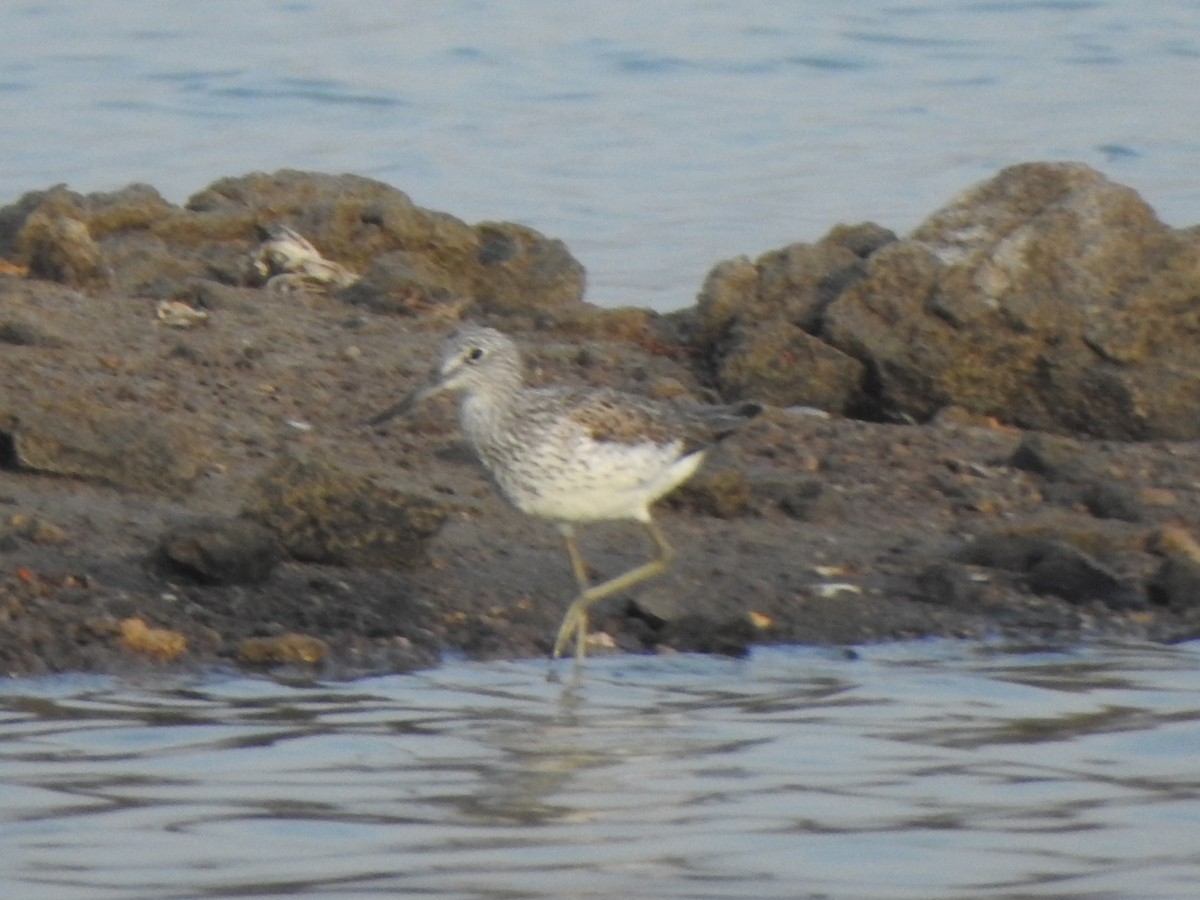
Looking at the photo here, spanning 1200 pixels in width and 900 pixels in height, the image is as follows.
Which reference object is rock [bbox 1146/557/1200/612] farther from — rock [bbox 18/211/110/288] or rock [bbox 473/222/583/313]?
rock [bbox 18/211/110/288]

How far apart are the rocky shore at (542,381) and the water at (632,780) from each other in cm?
40

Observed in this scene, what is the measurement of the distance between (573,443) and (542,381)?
251cm

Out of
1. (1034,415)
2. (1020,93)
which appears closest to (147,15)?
(1020,93)

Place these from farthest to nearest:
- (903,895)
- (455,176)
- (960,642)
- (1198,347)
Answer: (455,176), (1198,347), (960,642), (903,895)

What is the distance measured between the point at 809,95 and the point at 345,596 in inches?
491

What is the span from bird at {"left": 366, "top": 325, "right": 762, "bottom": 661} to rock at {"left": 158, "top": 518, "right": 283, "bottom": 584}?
2.74ft

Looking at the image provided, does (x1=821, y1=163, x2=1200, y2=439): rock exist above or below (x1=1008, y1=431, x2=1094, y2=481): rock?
above

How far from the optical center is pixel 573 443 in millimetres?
8109

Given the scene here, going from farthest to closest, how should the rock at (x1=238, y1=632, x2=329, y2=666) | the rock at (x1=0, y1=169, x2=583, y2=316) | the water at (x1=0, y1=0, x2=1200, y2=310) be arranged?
the water at (x1=0, y1=0, x2=1200, y2=310)
the rock at (x1=0, y1=169, x2=583, y2=316)
the rock at (x1=238, y1=632, x2=329, y2=666)

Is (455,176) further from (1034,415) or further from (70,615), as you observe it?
(70,615)

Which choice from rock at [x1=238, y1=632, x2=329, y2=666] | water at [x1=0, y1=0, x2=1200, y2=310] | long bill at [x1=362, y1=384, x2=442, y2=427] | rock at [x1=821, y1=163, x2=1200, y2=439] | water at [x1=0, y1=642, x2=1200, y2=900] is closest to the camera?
water at [x1=0, y1=642, x2=1200, y2=900]

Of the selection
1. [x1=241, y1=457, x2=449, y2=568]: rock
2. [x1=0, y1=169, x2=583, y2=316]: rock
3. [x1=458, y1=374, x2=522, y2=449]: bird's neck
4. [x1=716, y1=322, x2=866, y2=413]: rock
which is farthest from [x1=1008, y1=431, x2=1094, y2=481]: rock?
[x1=0, y1=169, x2=583, y2=316]: rock

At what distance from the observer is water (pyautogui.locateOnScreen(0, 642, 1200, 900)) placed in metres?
5.34

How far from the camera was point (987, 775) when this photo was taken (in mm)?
6312
